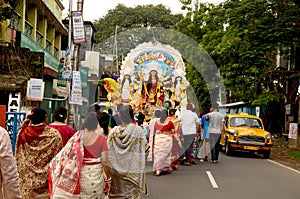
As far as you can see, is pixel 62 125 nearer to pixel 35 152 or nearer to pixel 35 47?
pixel 35 152

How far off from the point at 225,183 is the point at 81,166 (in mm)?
5993

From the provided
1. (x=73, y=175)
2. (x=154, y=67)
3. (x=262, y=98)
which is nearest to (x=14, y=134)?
(x=73, y=175)

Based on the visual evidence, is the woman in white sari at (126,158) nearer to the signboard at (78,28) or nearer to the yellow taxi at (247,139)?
the signboard at (78,28)

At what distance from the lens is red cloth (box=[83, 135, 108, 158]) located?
18.5 feet

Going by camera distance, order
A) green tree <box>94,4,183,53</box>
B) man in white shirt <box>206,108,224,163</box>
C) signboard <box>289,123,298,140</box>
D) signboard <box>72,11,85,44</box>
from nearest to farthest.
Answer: man in white shirt <box>206,108,224,163</box>, signboard <box>72,11,85,44</box>, signboard <box>289,123,298,140</box>, green tree <box>94,4,183,53</box>

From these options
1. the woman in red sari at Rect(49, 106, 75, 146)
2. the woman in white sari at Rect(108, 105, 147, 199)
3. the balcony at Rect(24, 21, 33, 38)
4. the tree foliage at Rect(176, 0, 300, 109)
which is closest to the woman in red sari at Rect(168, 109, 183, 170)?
the woman in white sari at Rect(108, 105, 147, 199)

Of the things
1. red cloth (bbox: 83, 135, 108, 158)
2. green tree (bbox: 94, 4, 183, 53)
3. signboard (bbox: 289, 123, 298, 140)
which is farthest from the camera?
green tree (bbox: 94, 4, 183, 53)

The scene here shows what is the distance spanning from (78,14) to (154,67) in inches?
153

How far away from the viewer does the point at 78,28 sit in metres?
16.1

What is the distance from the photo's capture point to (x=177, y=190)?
32.0ft

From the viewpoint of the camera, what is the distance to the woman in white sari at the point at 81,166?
5520 millimetres

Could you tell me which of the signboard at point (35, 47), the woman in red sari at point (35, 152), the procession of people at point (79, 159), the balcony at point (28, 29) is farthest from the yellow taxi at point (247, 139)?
the woman in red sari at point (35, 152)

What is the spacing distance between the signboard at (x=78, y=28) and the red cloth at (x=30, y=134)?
1003cm

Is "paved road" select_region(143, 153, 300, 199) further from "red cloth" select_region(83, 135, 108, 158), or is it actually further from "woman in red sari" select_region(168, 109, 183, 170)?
"red cloth" select_region(83, 135, 108, 158)
